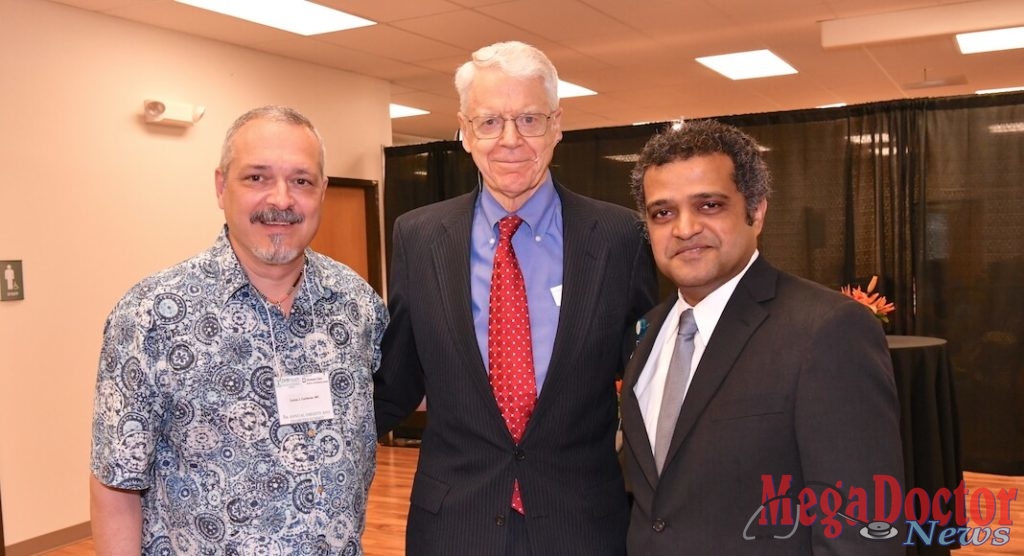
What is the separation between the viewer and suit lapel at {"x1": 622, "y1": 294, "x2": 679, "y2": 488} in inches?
63.2

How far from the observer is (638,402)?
171 centimetres

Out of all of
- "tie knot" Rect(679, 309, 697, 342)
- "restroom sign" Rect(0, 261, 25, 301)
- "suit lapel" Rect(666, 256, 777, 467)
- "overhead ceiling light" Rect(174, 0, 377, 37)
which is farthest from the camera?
"overhead ceiling light" Rect(174, 0, 377, 37)

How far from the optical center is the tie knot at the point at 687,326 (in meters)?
1.65

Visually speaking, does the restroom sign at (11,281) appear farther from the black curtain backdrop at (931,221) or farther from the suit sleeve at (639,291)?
the black curtain backdrop at (931,221)

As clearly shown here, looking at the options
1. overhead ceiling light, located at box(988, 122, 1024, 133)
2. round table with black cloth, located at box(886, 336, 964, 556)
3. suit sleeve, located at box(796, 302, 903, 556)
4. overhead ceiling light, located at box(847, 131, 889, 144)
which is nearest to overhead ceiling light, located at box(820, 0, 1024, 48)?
overhead ceiling light, located at box(847, 131, 889, 144)

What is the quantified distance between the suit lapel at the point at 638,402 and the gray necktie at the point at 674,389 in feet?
0.07

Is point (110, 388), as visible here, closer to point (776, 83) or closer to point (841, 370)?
point (841, 370)

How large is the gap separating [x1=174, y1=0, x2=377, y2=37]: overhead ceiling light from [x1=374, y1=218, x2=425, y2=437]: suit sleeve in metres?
4.03

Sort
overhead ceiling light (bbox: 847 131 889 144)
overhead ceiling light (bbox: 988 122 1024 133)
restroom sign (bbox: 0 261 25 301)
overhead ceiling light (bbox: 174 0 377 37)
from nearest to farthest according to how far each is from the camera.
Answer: restroom sign (bbox: 0 261 25 301) < overhead ceiling light (bbox: 174 0 377 37) < overhead ceiling light (bbox: 988 122 1024 133) < overhead ceiling light (bbox: 847 131 889 144)

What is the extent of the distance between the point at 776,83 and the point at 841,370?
334 inches

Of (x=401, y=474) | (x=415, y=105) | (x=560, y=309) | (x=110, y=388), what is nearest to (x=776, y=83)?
(x=415, y=105)

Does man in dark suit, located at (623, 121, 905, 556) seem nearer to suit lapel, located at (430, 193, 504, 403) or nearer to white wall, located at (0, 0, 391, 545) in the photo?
suit lapel, located at (430, 193, 504, 403)

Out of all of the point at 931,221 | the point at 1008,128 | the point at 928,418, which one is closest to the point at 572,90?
the point at 931,221

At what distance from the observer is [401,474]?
6.63m
